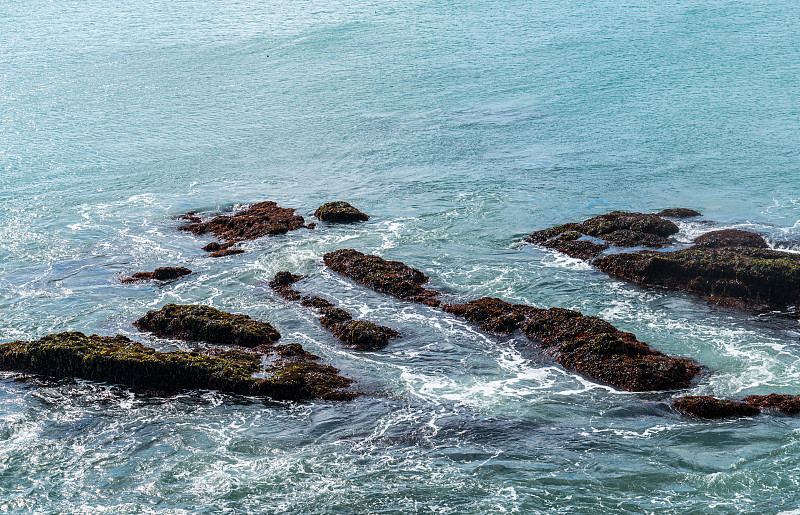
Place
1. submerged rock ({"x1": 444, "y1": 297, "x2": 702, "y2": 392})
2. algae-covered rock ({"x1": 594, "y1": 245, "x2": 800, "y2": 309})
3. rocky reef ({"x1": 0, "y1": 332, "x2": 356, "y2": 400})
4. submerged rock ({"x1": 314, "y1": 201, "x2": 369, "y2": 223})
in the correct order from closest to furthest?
submerged rock ({"x1": 444, "y1": 297, "x2": 702, "y2": 392}) < rocky reef ({"x1": 0, "y1": 332, "x2": 356, "y2": 400}) < algae-covered rock ({"x1": 594, "y1": 245, "x2": 800, "y2": 309}) < submerged rock ({"x1": 314, "y1": 201, "x2": 369, "y2": 223})

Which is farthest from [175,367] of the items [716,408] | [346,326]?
[716,408]

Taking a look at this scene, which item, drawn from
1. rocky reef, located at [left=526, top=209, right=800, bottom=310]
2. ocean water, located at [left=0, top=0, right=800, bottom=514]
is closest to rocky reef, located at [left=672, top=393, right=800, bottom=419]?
ocean water, located at [left=0, top=0, right=800, bottom=514]

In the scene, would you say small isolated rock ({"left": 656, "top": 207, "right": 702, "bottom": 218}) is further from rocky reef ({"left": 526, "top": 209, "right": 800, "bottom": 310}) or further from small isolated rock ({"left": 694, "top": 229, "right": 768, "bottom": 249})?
small isolated rock ({"left": 694, "top": 229, "right": 768, "bottom": 249})

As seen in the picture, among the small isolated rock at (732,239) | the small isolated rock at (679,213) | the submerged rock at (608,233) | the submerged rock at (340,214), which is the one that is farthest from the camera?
the submerged rock at (340,214)

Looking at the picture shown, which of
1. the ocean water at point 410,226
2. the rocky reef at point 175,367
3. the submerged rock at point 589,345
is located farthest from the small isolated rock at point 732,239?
the rocky reef at point 175,367

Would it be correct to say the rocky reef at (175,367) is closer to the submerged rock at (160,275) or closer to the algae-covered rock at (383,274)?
the algae-covered rock at (383,274)

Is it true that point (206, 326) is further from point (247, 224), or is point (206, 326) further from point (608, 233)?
point (608, 233)

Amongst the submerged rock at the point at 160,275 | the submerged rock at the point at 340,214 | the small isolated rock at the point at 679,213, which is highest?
the submerged rock at the point at 340,214
